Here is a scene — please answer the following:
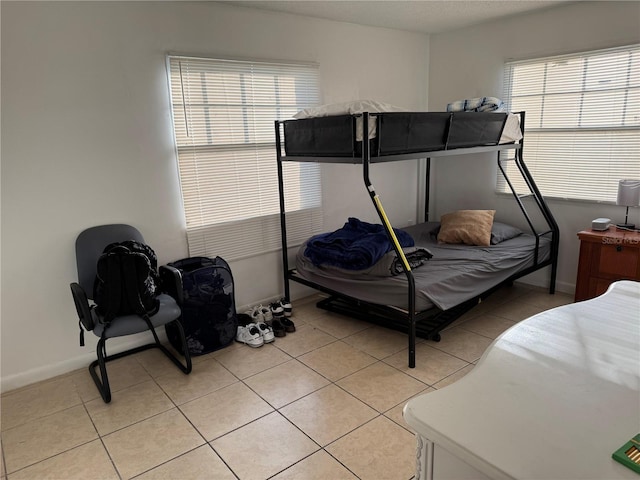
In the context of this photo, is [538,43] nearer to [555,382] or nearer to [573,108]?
[573,108]

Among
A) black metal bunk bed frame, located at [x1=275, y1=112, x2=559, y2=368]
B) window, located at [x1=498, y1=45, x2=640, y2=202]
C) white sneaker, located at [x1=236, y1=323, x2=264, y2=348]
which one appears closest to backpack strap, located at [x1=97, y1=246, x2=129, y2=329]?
white sneaker, located at [x1=236, y1=323, x2=264, y2=348]

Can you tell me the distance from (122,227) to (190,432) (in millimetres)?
1385

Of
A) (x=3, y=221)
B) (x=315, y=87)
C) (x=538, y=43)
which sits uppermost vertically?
(x=538, y=43)

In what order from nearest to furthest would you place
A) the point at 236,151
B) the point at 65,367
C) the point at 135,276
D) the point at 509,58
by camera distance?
1. the point at 135,276
2. the point at 65,367
3. the point at 236,151
4. the point at 509,58

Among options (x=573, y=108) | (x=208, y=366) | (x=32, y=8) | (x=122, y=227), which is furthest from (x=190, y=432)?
(x=573, y=108)

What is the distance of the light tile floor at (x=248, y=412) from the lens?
2.02m

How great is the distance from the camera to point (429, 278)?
9.61ft

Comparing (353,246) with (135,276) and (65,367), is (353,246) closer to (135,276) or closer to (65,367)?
(135,276)

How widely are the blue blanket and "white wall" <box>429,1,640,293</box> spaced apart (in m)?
1.47

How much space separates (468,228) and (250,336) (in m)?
2.02

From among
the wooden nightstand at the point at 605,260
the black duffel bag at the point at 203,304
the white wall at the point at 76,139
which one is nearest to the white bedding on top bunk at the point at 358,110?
the white wall at the point at 76,139

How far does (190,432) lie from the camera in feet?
7.40

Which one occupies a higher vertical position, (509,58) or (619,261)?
(509,58)

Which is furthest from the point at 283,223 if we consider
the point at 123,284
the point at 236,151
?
the point at 123,284
